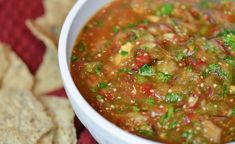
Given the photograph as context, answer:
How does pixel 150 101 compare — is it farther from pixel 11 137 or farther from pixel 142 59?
pixel 11 137

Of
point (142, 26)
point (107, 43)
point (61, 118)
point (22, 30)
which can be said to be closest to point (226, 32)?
point (142, 26)

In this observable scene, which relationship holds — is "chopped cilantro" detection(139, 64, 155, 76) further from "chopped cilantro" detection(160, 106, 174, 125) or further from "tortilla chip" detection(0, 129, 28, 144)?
"tortilla chip" detection(0, 129, 28, 144)

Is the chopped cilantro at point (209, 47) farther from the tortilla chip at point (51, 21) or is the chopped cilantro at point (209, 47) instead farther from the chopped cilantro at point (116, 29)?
the tortilla chip at point (51, 21)

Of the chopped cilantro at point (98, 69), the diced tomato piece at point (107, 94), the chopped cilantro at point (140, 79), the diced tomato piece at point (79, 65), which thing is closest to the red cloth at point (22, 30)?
the diced tomato piece at point (79, 65)

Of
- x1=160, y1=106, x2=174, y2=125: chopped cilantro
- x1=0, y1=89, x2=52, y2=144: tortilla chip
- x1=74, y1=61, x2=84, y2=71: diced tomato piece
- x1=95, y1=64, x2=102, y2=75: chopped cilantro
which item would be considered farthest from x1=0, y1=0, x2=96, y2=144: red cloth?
x1=160, y1=106, x2=174, y2=125: chopped cilantro

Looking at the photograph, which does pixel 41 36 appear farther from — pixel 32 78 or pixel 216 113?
pixel 216 113

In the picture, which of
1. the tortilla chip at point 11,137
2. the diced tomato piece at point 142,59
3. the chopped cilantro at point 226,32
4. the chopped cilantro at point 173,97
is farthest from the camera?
the tortilla chip at point 11,137
